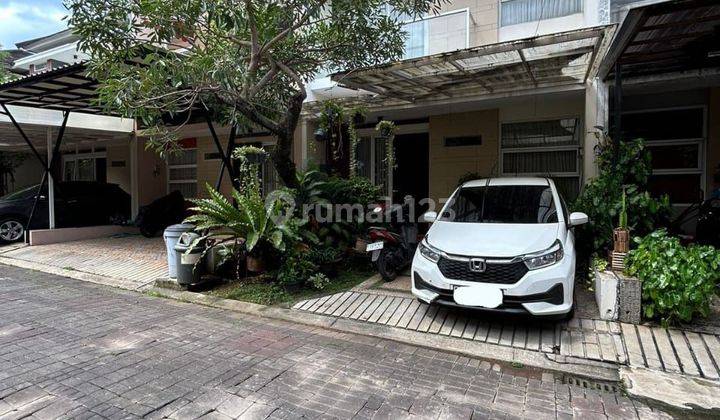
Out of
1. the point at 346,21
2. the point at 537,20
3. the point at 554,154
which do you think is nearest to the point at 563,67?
the point at 537,20

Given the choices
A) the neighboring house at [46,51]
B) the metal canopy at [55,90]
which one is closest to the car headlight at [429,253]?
the metal canopy at [55,90]

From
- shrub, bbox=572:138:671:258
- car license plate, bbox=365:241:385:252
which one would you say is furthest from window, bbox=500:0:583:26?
car license plate, bbox=365:241:385:252

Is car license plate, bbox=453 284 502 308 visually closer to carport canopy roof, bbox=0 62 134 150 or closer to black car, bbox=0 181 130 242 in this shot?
carport canopy roof, bbox=0 62 134 150

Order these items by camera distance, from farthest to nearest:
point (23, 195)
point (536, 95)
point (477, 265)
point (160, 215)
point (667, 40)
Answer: point (160, 215), point (23, 195), point (536, 95), point (667, 40), point (477, 265)

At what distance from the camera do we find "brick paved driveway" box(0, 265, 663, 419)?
2908 mm

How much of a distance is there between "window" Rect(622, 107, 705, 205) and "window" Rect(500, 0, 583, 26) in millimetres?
2266

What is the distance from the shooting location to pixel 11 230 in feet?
34.0

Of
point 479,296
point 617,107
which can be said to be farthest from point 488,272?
point 617,107

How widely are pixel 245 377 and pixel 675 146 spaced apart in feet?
26.2

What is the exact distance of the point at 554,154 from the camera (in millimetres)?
8250

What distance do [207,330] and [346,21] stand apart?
14.3 feet

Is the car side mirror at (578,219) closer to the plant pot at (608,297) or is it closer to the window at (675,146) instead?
the plant pot at (608,297)

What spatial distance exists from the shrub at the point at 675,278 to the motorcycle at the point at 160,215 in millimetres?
10996

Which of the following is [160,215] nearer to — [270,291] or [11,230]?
[11,230]
